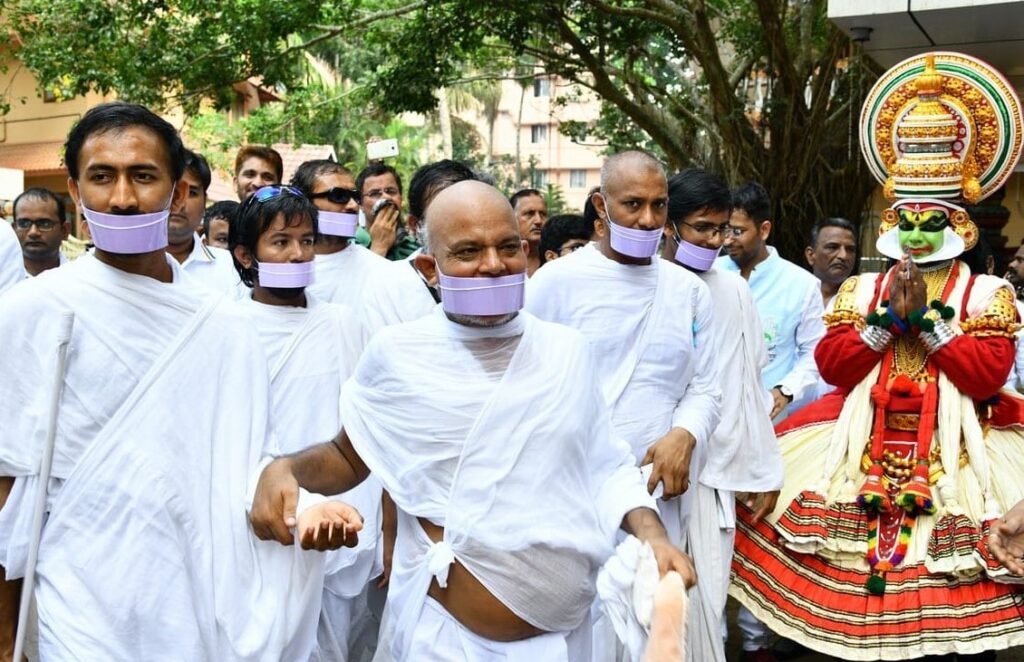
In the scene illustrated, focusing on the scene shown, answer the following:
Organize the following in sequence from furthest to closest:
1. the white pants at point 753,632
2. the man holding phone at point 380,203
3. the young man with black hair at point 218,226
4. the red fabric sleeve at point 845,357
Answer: the young man with black hair at point 218,226 < the man holding phone at point 380,203 < the white pants at point 753,632 < the red fabric sleeve at point 845,357

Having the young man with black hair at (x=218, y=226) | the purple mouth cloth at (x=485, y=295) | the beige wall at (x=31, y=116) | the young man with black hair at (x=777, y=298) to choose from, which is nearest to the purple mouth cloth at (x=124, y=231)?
the purple mouth cloth at (x=485, y=295)

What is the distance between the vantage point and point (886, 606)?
5.05 metres

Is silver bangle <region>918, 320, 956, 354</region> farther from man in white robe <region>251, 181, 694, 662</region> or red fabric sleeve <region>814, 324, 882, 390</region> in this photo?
man in white robe <region>251, 181, 694, 662</region>

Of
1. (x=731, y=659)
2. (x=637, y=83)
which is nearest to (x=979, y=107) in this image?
(x=731, y=659)

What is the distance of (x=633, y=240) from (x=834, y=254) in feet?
11.2

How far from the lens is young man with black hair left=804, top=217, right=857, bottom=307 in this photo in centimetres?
776

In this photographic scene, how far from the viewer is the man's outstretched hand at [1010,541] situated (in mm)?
4789

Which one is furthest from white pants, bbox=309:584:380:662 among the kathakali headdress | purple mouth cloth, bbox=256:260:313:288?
the kathakali headdress

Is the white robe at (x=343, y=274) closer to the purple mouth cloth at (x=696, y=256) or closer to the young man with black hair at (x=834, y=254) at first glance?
the purple mouth cloth at (x=696, y=256)

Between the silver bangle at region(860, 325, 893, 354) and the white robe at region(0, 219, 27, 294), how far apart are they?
3932mm

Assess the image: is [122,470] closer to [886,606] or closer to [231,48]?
[886,606]

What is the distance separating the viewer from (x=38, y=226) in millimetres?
7438

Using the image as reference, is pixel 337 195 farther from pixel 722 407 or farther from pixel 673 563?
pixel 673 563

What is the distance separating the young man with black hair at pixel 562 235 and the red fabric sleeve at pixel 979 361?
8.91 feet
